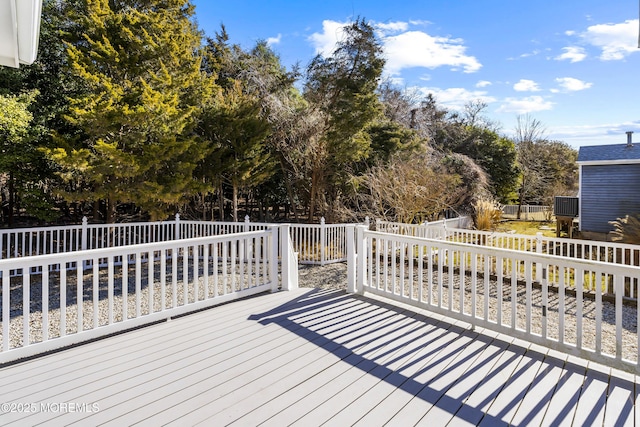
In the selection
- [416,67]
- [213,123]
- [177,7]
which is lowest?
[213,123]

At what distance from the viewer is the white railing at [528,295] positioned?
2.53 metres

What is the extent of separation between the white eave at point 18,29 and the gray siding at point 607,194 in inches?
623

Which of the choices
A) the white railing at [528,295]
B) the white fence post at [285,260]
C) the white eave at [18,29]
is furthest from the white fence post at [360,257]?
the white eave at [18,29]

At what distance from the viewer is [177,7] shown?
9344 mm

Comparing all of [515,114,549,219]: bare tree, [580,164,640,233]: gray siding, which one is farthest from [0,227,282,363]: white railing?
[515,114,549,219]: bare tree

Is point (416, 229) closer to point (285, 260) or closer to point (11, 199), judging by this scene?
point (285, 260)

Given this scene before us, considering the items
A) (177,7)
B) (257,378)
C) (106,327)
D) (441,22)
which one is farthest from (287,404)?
(441,22)

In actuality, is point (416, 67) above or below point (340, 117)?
above

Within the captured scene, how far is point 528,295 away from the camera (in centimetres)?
287

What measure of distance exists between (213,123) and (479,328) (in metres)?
9.43

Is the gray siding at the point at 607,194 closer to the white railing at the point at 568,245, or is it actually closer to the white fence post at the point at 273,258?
the white railing at the point at 568,245

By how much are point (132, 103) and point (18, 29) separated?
660 cm

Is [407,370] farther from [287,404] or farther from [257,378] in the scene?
[257,378]

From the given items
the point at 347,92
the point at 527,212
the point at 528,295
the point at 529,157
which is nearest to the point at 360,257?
the point at 528,295
